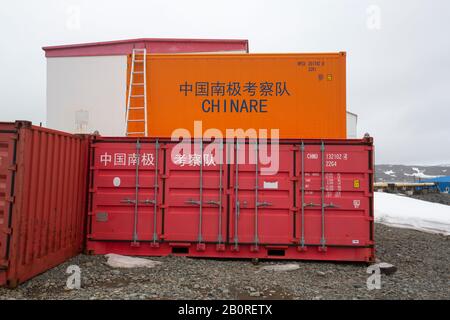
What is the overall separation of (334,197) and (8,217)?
564 cm

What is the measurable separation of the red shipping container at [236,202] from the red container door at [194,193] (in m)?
0.02

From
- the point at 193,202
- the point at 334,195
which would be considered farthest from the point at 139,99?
the point at 334,195

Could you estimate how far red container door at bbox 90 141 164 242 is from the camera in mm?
6301

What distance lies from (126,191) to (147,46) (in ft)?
26.1

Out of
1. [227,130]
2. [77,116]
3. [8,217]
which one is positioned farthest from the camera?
[77,116]

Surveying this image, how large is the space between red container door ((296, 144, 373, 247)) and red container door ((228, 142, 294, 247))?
0.78 feet

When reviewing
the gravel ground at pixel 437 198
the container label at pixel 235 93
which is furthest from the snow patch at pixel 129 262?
the gravel ground at pixel 437 198

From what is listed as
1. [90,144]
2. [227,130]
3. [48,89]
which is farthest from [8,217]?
[48,89]

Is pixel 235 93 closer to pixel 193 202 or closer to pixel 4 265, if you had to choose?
pixel 193 202

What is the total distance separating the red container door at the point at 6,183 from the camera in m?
4.57

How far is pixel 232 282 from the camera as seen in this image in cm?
499

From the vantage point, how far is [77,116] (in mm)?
10586

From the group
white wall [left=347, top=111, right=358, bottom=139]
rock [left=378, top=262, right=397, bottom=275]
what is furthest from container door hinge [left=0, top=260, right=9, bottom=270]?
white wall [left=347, top=111, right=358, bottom=139]

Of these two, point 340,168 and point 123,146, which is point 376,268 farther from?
point 123,146
